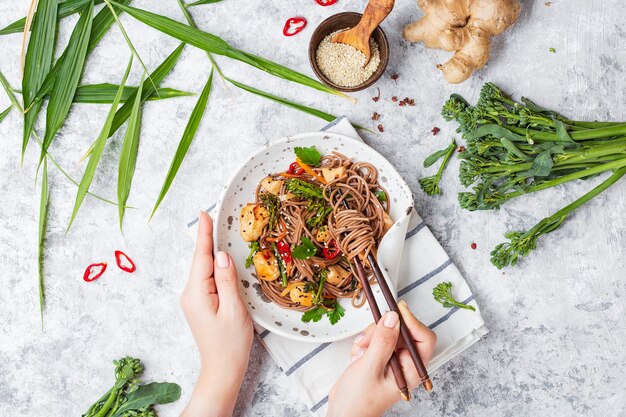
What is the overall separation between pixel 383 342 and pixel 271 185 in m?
0.87

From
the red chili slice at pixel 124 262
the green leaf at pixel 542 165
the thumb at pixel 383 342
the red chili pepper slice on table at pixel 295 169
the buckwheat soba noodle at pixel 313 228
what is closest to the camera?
the thumb at pixel 383 342

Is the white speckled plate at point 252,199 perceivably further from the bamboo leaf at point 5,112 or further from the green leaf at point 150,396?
the bamboo leaf at point 5,112

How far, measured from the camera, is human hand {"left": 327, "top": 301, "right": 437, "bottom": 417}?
2.41m

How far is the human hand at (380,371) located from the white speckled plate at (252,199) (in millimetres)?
192

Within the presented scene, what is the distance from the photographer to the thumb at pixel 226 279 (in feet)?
8.49

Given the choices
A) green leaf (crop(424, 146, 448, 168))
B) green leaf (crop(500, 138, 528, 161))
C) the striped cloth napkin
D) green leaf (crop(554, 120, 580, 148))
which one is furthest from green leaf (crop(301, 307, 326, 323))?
green leaf (crop(554, 120, 580, 148))

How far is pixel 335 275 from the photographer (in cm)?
269

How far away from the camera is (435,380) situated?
2.92 metres

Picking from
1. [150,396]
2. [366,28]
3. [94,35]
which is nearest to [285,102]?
[366,28]

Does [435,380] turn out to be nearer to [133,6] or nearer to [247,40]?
[247,40]

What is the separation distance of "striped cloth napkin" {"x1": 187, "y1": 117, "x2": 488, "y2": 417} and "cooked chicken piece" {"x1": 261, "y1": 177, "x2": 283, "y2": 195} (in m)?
0.36

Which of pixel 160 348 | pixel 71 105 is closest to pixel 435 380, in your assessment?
pixel 160 348

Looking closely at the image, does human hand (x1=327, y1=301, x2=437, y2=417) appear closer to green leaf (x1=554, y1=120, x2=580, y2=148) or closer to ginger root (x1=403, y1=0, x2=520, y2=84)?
green leaf (x1=554, y1=120, x2=580, y2=148)

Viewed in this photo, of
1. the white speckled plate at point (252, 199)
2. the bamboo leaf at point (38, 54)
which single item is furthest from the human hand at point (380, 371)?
the bamboo leaf at point (38, 54)
